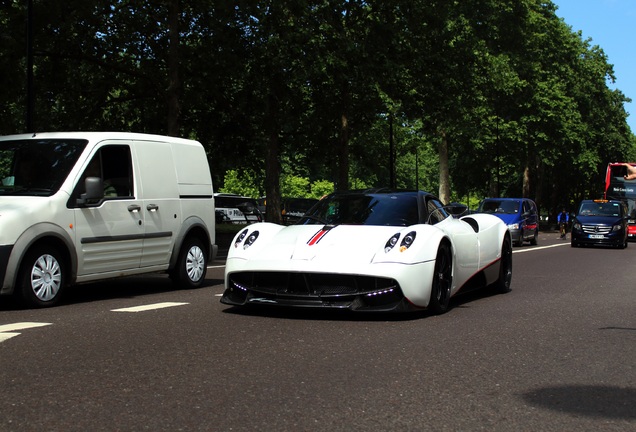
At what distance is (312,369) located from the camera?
18.8 ft

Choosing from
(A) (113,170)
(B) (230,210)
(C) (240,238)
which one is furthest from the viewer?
(B) (230,210)

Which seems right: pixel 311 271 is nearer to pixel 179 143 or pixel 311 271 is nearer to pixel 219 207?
pixel 179 143

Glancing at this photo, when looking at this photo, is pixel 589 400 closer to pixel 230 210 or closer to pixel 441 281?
pixel 441 281

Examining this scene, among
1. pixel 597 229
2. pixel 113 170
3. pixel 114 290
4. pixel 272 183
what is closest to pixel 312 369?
pixel 113 170

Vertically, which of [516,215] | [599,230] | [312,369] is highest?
[312,369]

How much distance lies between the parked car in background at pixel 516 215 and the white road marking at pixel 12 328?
2363cm

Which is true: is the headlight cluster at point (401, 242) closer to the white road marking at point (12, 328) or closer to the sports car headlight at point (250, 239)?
the sports car headlight at point (250, 239)

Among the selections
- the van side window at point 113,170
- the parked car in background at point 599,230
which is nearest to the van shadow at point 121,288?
the van side window at point 113,170

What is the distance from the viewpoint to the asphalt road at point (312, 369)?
444cm

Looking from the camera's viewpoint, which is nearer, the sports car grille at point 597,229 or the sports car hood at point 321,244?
the sports car hood at point 321,244

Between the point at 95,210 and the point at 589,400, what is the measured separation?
6433 millimetres

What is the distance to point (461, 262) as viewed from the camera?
31.2 ft

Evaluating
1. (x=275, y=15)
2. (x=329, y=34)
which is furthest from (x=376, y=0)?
(x=275, y=15)

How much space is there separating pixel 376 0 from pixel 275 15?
908 cm
